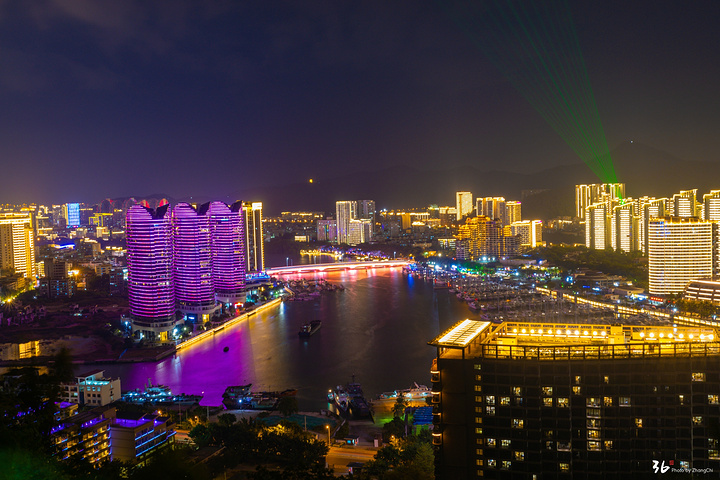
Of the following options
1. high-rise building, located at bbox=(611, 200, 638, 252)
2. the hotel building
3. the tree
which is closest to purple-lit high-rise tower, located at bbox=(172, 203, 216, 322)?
the hotel building

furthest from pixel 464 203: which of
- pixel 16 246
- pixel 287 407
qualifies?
pixel 287 407

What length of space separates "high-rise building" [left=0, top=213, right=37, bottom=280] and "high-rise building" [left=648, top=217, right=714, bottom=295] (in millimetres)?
13066

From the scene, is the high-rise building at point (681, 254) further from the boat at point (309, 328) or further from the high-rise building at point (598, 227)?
the high-rise building at point (598, 227)

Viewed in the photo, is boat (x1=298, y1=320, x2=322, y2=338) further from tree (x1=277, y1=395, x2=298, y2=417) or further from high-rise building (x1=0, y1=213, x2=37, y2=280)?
high-rise building (x1=0, y1=213, x2=37, y2=280)

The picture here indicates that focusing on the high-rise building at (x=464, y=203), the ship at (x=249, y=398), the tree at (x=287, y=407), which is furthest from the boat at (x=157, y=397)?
the high-rise building at (x=464, y=203)

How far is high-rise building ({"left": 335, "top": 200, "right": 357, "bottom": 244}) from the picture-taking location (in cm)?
2566

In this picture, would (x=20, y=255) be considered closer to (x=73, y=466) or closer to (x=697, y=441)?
(x=73, y=466)

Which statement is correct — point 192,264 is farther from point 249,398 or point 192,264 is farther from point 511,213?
point 511,213

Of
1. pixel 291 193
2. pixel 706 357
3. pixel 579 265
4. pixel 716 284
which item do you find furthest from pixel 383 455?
pixel 291 193

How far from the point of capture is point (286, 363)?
7.03 metres

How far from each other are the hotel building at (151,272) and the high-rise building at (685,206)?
1123 cm

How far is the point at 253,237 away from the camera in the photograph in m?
14.5

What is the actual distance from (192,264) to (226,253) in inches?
50.8

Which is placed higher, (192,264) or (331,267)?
(192,264)
